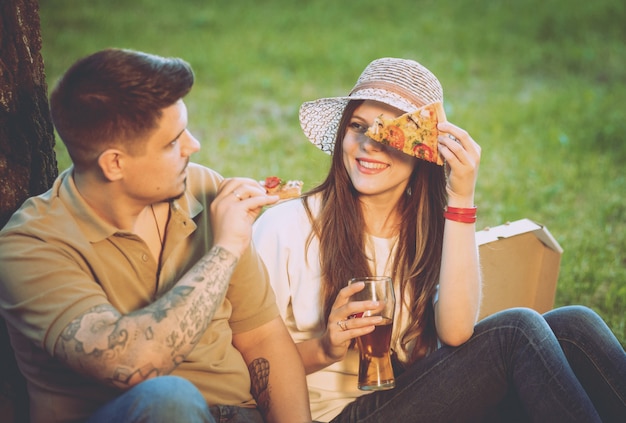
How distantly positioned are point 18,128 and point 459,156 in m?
1.60

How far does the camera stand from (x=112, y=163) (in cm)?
250

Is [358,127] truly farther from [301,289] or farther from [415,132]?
[301,289]

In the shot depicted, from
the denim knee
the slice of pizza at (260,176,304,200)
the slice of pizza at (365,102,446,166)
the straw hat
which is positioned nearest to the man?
the denim knee

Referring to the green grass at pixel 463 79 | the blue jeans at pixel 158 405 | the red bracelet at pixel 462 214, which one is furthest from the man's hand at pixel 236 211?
the green grass at pixel 463 79

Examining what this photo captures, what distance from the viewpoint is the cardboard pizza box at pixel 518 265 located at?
369 centimetres

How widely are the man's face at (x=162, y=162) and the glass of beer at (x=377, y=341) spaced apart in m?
0.76

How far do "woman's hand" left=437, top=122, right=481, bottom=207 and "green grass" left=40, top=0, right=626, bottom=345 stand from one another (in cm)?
204

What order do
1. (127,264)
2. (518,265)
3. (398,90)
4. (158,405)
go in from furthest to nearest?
(518,265), (398,90), (127,264), (158,405)

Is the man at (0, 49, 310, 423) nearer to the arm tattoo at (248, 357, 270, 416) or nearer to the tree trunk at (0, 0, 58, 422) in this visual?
the arm tattoo at (248, 357, 270, 416)

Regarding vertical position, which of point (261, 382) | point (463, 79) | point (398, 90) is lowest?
point (463, 79)

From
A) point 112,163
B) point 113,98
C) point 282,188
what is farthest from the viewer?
point 282,188

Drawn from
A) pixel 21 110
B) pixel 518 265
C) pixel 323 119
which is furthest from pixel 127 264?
pixel 518 265

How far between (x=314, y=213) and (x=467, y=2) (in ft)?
35.0

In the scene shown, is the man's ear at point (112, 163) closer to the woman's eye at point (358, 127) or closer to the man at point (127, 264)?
the man at point (127, 264)
